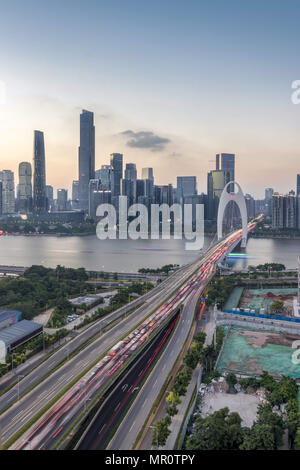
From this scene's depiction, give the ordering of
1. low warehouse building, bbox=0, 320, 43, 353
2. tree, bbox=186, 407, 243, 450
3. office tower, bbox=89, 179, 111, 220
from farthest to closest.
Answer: office tower, bbox=89, 179, 111, 220 < low warehouse building, bbox=0, 320, 43, 353 < tree, bbox=186, 407, 243, 450

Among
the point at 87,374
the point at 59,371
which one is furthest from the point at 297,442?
the point at 59,371

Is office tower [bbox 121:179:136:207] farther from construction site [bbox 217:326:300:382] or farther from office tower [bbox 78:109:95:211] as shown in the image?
construction site [bbox 217:326:300:382]

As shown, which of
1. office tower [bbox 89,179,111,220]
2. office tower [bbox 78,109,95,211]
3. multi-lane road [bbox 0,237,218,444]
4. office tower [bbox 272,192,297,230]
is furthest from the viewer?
office tower [bbox 78,109,95,211]

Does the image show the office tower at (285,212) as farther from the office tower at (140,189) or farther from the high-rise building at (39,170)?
the high-rise building at (39,170)

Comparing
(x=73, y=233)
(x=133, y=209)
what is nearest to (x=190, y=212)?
(x=133, y=209)

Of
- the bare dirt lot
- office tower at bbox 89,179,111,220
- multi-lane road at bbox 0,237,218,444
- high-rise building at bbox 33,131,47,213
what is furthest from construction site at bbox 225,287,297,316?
high-rise building at bbox 33,131,47,213

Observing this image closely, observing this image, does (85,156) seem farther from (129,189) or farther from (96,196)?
(96,196)
